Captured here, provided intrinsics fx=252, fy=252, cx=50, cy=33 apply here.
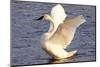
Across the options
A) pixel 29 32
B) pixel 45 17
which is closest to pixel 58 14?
pixel 45 17

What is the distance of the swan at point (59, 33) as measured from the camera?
2783 millimetres

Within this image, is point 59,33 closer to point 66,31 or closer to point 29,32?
point 66,31

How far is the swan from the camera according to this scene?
9.13 ft

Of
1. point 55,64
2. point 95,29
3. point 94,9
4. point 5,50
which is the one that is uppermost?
point 94,9

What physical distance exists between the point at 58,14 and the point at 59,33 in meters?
0.22

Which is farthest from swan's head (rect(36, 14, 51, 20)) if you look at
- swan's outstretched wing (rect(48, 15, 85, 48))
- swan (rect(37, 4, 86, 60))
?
swan's outstretched wing (rect(48, 15, 85, 48))

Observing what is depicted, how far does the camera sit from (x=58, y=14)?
2.85 m

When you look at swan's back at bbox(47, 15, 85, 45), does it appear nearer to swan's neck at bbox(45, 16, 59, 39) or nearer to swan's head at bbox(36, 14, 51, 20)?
swan's neck at bbox(45, 16, 59, 39)

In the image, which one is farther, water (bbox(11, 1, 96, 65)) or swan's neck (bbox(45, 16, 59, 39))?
swan's neck (bbox(45, 16, 59, 39))

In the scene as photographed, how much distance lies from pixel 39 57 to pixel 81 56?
538 mm

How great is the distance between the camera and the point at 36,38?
2.72 meters

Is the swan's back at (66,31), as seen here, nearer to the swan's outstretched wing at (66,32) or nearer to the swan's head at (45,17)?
the swan's outstretched wing at (66,32)

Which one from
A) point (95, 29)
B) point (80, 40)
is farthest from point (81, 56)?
point (95, 29)

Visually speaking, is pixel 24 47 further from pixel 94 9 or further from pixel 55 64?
pixel 94 9
